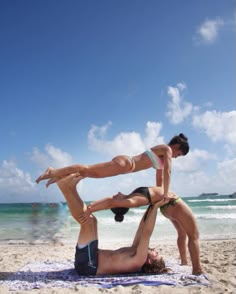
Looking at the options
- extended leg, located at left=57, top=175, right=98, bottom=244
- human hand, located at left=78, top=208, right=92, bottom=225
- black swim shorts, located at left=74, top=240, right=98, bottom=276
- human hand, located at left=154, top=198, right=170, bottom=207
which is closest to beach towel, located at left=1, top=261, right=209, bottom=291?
black swim shorts, located at left=74, top=240, right=98, bottom=276

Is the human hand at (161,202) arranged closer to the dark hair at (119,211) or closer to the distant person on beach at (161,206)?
the distant person on beach at (161,206)

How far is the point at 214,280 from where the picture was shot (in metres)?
4.70

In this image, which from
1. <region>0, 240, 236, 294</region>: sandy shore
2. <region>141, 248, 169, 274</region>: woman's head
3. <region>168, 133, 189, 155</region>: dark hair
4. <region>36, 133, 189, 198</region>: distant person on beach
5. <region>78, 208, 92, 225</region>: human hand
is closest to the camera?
<region>0, 240, 236, 294</region>: sandy shore

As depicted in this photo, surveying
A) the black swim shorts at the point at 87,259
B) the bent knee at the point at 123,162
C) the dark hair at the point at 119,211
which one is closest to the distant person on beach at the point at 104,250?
the black swim shorts at the point at 87,259

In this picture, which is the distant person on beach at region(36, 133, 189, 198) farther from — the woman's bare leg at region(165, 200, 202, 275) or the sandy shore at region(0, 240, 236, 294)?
the sandy shore at region(0, 240, 236, 294)

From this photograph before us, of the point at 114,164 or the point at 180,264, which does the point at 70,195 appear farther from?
the point at 180,264

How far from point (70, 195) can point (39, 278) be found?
132 cm

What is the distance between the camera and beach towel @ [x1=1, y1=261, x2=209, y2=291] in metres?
4.55

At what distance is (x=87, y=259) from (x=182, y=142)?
7.27 feet

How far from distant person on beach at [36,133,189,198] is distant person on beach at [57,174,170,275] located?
12.4 inches

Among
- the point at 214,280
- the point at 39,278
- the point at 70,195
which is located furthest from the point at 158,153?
the point at 39,278

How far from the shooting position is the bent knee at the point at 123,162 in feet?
17.6

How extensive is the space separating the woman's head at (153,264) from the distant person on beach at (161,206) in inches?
18.4

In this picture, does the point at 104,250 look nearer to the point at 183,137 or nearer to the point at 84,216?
the point at 84,216
